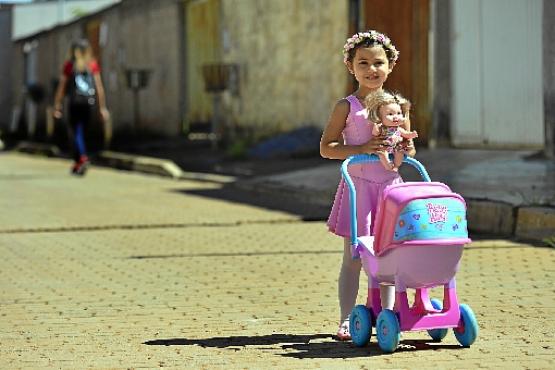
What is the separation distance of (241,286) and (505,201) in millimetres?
3313

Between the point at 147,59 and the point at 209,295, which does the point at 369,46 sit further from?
the point at 147,59

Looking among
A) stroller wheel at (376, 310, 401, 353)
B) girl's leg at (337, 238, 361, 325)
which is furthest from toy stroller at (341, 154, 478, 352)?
girl's leg at (337, 238, 361, 325)

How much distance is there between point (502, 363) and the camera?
5285 mm

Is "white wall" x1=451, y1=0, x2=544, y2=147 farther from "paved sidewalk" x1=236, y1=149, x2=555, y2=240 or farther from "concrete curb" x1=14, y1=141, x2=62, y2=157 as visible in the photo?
"concrete curb" x1=14, y1=141, x2=62, y2=157

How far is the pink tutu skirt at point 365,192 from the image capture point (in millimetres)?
5824

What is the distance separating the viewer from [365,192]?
5.84 meters

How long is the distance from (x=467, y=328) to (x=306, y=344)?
2.34 feet

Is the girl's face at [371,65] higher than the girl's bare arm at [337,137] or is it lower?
higher

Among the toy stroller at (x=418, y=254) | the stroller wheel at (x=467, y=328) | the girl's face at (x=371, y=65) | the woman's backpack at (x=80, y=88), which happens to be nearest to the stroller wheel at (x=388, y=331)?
the toy stroller at (x=418, y=254)

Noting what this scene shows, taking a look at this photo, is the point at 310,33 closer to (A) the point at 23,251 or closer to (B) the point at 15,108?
(A) the point at 23,251

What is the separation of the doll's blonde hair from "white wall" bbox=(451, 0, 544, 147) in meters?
9.53

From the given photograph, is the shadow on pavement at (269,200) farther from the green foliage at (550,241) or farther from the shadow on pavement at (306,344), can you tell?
the shadow on pavement at (306,344)

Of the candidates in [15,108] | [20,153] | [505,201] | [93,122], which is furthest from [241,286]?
[15,108]

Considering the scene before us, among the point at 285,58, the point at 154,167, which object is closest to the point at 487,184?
the point at 154,167
